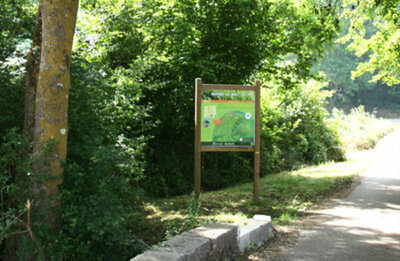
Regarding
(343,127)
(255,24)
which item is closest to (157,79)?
(255,24)

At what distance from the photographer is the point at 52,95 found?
4.59m

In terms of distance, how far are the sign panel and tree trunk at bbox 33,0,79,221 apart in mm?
4241

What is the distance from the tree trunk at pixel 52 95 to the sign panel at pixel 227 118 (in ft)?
13.9

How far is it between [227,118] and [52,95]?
15.2 feet

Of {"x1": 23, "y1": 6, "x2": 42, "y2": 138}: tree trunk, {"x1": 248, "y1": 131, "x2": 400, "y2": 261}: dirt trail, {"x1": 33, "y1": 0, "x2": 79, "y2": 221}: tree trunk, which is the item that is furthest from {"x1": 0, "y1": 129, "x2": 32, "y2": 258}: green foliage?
{"x1": 248, "y1": 131, "x2": 400, "y2": 261}: dirt trail

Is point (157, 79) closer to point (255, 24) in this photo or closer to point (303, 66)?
point (255, 24)

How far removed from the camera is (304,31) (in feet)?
33.1

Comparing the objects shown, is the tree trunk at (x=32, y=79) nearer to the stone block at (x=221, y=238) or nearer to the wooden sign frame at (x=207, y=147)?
the stone block at (x=221, y=238)

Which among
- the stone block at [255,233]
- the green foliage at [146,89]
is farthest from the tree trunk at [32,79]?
the stone block at [255,233]

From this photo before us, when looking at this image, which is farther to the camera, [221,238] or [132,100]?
[132,100]

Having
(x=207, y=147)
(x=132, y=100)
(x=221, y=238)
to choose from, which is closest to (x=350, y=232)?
(x=221, y=238)

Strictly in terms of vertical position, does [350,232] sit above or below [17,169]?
below

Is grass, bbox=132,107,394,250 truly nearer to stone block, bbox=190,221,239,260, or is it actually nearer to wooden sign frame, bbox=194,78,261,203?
wooden sign frame, bbox=194,78,261,203

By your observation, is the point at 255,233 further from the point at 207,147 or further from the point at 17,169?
the point at 17,169
